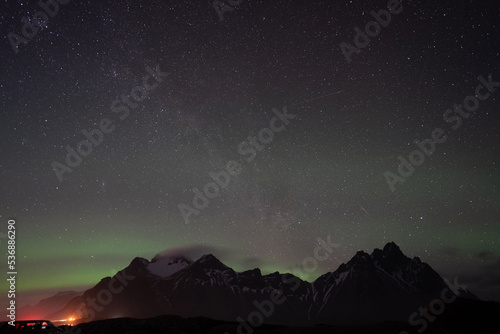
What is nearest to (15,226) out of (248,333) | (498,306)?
(248,333)

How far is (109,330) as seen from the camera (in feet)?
109

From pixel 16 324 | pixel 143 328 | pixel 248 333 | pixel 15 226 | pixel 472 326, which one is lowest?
pixel 472 326

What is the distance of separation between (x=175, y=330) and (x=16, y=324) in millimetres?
14501

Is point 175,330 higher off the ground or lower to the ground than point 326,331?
higher

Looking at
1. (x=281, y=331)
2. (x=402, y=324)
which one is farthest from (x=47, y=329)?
(x=402, y=324)

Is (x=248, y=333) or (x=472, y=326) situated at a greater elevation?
(x=248, y=333)

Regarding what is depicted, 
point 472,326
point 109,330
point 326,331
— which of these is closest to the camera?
point 109,330

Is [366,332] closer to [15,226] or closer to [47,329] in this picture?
[47,329]

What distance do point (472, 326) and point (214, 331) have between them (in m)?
25.3

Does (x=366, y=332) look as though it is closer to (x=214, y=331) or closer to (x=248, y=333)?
(x=248, y=333)

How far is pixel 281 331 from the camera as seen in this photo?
43562 mm

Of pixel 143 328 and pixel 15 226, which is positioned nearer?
pixel 143 328

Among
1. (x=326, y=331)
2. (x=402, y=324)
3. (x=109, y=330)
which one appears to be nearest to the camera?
(x=109, y=330)

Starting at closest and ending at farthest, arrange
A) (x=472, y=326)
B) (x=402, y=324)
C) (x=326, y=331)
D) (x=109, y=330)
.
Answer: (x=109, y=330)
(x=472, y=326)
(x=402, y=324)
(x=326, y=331)
